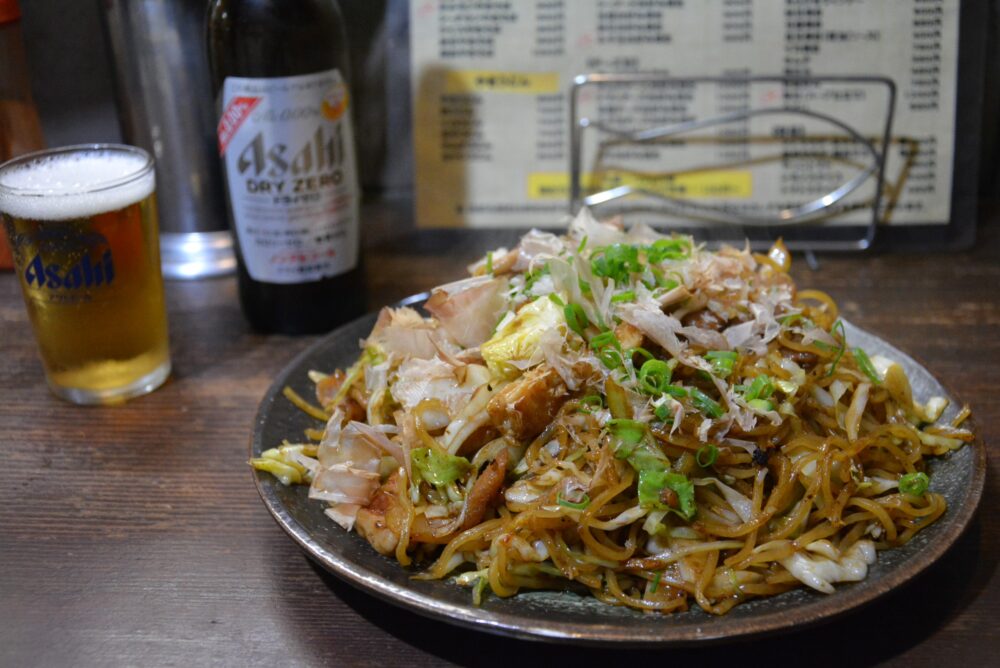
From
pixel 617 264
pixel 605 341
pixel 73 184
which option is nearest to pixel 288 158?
pixel 73 184

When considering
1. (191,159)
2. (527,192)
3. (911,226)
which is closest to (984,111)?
(911,226)

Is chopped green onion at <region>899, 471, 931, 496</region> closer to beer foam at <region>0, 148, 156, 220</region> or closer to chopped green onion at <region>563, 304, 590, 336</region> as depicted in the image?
chopped green onion at <region>563, 304, 590, 336</region>

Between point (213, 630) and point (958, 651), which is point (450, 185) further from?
point (958, 651)

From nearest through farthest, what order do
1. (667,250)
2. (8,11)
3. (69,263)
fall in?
(667,250), (69,263), (8,11)

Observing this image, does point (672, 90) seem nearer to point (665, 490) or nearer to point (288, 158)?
point (288, 158)

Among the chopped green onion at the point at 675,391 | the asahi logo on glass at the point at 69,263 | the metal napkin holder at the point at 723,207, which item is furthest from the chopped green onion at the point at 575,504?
the metal napkin holder at the point at 723,207

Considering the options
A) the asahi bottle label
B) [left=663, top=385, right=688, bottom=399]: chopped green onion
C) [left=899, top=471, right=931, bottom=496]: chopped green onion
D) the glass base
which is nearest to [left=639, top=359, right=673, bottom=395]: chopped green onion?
[left=663, top=385, right=688, bottom=399]: chopped green onion
